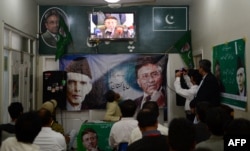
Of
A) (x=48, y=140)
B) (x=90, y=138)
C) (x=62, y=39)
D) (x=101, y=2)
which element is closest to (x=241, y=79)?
(x=48, y=140)

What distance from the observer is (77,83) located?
6.80m

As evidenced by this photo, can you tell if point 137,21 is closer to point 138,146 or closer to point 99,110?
point 99,110

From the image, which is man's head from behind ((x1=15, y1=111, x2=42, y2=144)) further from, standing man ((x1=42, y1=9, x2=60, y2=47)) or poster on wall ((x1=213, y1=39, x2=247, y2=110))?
standing man ((x1=42, y1=9, x2=60, y2=47))

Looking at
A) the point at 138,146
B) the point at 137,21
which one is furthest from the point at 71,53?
the point at 138,146

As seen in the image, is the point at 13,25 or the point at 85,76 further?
the point at 85,76

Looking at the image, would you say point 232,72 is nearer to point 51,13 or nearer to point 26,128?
point 26,128

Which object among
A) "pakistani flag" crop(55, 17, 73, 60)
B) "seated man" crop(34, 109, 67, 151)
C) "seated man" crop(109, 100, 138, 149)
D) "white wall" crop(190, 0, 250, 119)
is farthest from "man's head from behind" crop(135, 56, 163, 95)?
"seated man" crop(34, 109, 67, 151)

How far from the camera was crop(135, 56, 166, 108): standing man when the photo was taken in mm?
6852

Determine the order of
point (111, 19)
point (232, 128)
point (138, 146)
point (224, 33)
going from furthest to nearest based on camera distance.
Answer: point (111, 19), point (224, 33), point (138, 146), point (232, 128)

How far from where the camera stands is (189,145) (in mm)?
1762

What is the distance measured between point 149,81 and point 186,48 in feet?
3.52

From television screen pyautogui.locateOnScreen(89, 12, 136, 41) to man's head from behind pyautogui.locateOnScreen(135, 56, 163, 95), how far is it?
63 cm

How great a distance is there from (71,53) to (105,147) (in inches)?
91.7

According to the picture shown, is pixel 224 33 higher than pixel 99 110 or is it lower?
higher
